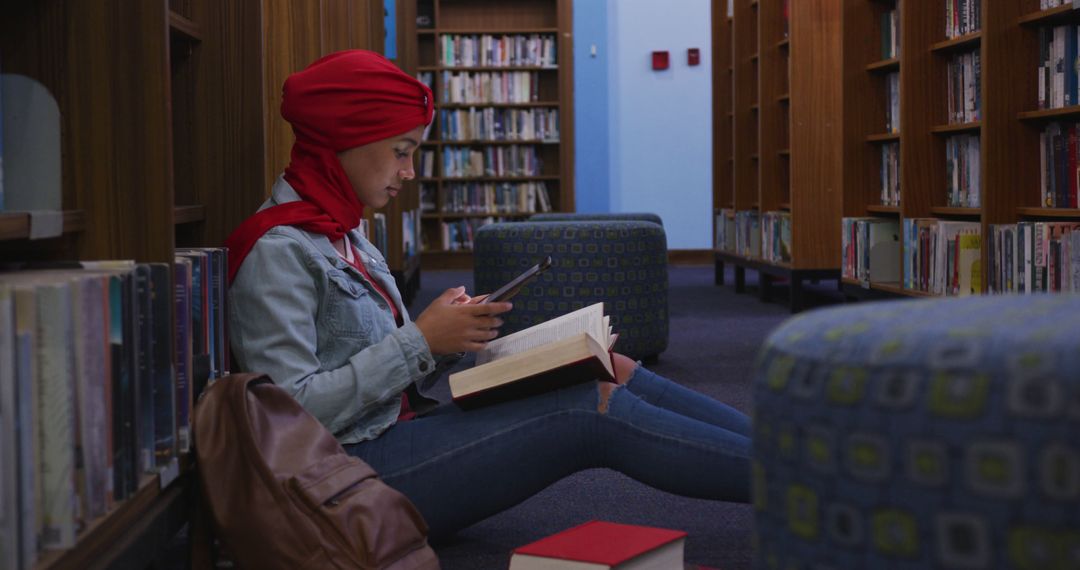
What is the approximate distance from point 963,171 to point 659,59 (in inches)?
218

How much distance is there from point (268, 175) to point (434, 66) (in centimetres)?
706

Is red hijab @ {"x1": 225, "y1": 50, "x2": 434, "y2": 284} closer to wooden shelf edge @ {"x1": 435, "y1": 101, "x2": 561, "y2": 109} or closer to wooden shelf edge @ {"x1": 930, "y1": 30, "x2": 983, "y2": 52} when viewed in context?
wooden shelf edge @ {"x1": 930, "y1": 30, "x2": 983, "y2": 52}

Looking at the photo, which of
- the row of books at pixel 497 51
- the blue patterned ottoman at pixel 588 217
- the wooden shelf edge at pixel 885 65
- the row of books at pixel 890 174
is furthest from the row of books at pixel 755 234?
the row of books at pixel 497 51

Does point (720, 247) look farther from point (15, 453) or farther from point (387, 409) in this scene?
point (15, 453)

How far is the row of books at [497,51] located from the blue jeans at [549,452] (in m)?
7.64

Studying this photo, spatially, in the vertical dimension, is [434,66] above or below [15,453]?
above

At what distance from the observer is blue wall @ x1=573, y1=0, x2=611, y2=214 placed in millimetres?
9586

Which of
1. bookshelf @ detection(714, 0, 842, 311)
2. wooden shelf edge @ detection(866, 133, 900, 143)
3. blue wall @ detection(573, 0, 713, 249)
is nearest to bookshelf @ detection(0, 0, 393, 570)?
wooden shelf edge @ detection(866, 133, 900, 143)

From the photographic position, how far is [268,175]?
92.0 inches

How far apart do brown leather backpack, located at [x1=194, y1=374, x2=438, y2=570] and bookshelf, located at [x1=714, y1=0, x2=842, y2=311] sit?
4.54 m

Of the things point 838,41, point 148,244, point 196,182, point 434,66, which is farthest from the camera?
point 434,66

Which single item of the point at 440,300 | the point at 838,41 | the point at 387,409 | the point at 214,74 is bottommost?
the point at 387,409

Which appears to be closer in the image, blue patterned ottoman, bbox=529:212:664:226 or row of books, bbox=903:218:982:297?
row of books, bbox=903:218:982:297

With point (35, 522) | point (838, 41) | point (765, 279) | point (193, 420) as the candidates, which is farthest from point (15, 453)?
point (765, 279)
